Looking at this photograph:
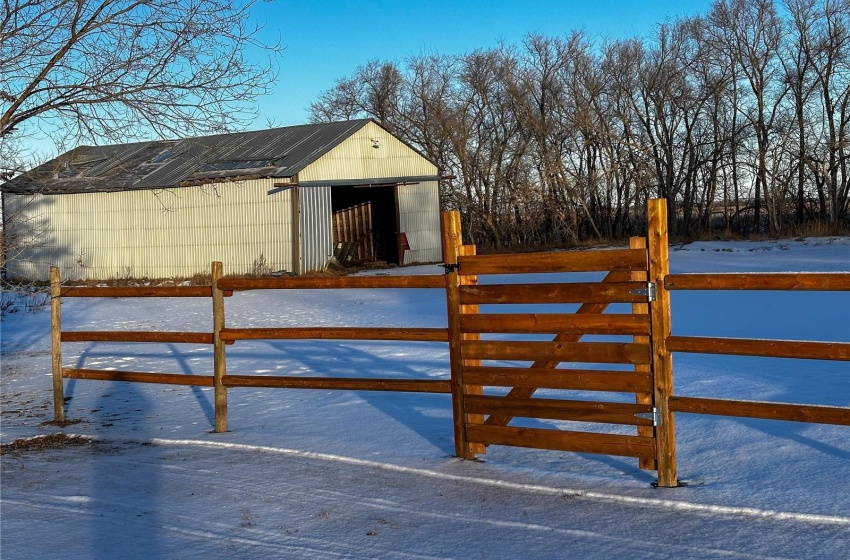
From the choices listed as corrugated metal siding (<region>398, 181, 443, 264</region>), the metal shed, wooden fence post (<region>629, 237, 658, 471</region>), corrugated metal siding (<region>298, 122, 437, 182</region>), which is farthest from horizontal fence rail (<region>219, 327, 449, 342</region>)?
corrugated metal siding (<region>398, 181, 443, 264</region>)

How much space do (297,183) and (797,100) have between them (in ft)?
71.2

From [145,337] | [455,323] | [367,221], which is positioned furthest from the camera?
[367,221]

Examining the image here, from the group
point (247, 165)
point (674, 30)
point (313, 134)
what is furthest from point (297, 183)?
point (674, 30)

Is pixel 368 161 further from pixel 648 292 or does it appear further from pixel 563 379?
pixel 648 292

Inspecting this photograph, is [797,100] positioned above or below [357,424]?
above

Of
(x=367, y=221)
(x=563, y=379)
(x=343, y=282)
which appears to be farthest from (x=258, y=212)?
(x=563, y=379)

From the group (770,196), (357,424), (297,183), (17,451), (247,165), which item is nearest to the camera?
(17,451)

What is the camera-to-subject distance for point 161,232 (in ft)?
108

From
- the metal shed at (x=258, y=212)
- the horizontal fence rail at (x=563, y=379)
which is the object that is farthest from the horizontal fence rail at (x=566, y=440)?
the metal shed at (x=258, y=212)

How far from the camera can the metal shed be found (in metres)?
30.8

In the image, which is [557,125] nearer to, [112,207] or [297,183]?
[297,183]

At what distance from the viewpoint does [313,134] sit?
35031 millimetres

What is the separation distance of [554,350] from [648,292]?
0.83 m

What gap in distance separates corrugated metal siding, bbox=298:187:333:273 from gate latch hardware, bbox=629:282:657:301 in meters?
24.9
